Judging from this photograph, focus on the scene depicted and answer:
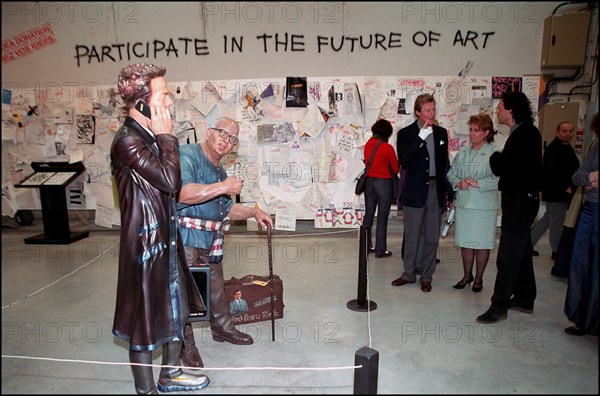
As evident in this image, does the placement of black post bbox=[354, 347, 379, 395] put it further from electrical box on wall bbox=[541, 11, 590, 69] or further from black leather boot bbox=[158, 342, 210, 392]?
electrical box on wall bbox=[541, 11, 590, 69]

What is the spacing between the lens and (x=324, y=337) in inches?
111

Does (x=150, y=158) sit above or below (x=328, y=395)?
above

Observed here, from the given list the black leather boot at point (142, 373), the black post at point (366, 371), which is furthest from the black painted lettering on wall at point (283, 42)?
the black post at point (366, 371)

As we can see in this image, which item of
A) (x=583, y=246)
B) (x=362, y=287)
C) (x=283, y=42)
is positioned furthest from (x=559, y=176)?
(x=283, y=42)

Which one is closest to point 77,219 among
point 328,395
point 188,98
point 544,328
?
point 188,98

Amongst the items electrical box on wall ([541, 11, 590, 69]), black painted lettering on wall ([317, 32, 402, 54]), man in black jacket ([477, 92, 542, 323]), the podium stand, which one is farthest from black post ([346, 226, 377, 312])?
the podium stand

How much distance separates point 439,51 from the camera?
518 cm

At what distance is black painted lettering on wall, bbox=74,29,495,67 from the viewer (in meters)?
5.15

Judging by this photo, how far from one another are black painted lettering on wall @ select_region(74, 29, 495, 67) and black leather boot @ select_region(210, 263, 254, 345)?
11.5ft

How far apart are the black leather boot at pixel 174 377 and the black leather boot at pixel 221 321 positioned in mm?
599

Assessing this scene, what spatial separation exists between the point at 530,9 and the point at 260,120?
357 centimetres

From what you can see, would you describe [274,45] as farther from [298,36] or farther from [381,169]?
[381,169]

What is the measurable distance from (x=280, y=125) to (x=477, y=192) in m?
2.78

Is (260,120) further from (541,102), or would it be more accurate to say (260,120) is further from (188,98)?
(541,102)
